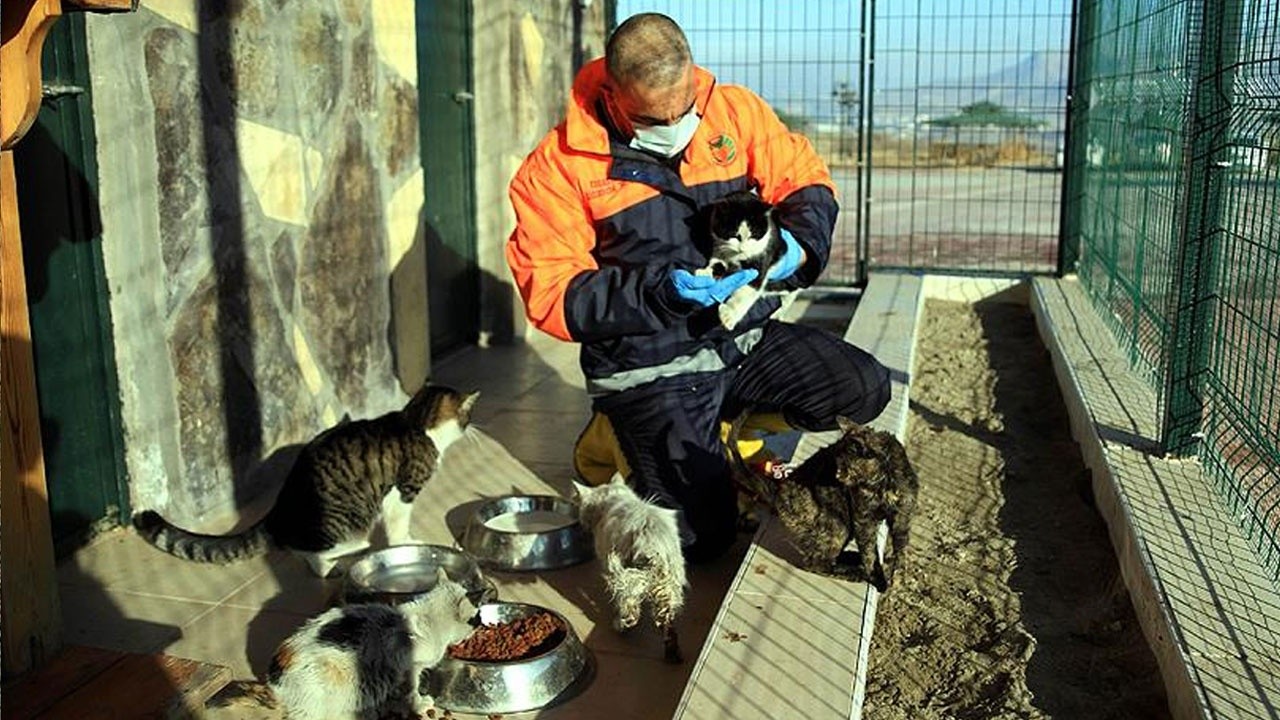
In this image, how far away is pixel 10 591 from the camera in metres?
3.10

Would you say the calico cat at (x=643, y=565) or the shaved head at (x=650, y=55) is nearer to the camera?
the calico cat at (x=643, y=565)

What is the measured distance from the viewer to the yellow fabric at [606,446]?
15.4 feet

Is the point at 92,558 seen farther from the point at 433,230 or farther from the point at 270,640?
the point at 433,230

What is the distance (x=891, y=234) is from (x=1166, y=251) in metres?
8.55

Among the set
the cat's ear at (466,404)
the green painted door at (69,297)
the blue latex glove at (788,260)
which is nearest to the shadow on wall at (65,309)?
the green painted door at (69,297)

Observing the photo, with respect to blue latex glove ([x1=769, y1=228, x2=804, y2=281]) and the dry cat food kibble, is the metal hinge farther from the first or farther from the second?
blue latex glove ([x1=769, y1=228, x2=804, y2=281])

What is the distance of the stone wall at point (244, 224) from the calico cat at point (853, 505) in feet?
7.20

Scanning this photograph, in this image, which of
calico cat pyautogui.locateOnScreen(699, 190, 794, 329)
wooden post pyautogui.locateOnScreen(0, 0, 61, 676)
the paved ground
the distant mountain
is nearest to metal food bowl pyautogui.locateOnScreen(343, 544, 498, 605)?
wooden post pyautogui.locateOnScreen(0, 0, 61, 676)

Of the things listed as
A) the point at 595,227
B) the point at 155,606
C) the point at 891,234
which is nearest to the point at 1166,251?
the point at 595,227

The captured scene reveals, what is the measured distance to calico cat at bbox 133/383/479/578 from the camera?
13.5ft

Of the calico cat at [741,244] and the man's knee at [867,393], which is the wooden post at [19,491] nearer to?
the calico cat at [741,244]

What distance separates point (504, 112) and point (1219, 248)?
15.2 feet

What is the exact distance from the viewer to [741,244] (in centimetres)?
407

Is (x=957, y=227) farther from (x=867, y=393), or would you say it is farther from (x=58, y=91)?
(x=58, y=91)
